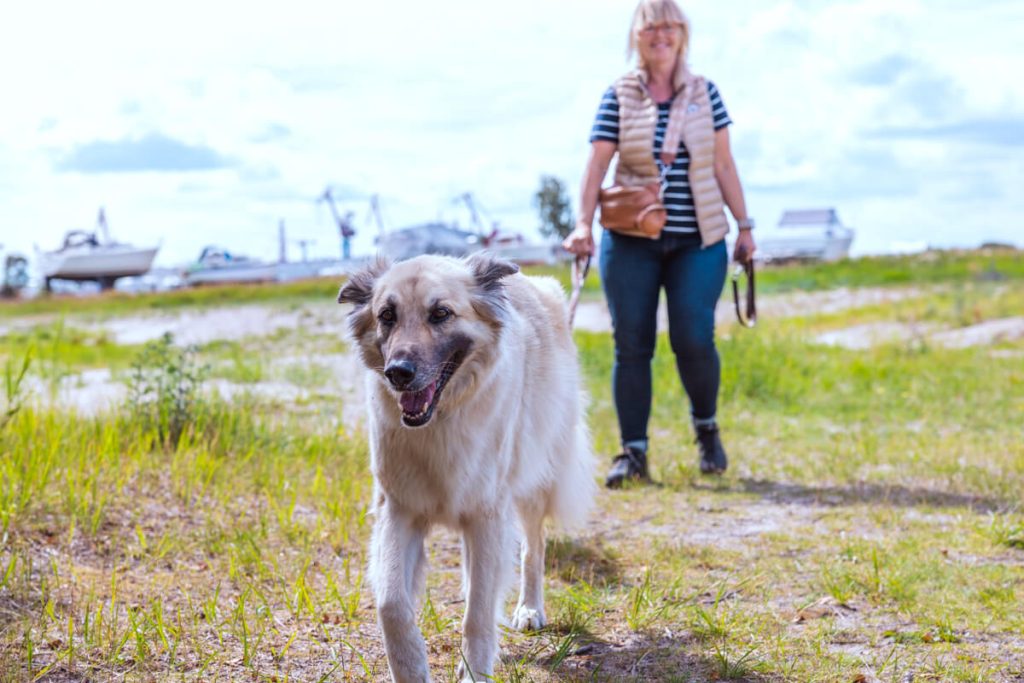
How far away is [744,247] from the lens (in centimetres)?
595

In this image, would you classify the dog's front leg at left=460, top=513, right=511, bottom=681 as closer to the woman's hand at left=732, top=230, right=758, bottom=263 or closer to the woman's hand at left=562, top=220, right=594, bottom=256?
the woman's hand at left=562, top=220, right=594, bottom=256

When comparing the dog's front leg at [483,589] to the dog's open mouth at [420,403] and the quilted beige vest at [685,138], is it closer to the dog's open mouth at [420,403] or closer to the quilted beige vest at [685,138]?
the dog's open mouth at [420,403]

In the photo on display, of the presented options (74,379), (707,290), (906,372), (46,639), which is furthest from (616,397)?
(74,379)

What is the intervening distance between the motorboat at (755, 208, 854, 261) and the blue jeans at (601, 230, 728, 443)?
37.8 m

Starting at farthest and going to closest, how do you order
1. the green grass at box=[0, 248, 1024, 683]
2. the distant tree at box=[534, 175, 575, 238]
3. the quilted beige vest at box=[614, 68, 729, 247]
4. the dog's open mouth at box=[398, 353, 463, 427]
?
1. the distant tree at box=[534, 175, 575, 238]
2. the quilted beige vest at box=[614, 68, 729, 247]
3. the green grass at box=[0, 248, 1024, 683]
4. the dog's open mouth at box=[398, 353, 463, 427]

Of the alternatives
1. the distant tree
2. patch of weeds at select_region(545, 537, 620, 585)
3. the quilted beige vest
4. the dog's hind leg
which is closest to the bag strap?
the quilted beige vest

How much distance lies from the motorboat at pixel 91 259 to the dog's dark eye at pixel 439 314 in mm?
51463

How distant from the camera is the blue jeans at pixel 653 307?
5.62 m

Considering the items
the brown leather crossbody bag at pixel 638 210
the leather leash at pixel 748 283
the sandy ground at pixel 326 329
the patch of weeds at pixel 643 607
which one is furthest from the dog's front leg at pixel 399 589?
the sandy ground at pixel 326 329

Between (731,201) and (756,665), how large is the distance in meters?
3.24

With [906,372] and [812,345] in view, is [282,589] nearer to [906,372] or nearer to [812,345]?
[906,372]

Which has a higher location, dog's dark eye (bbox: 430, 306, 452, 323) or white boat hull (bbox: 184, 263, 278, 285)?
dog's dark eye (bbox: 430, 306, 452, 323)

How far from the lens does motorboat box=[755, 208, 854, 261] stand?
4481cm

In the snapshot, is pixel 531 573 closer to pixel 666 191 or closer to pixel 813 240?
pixel 666 191
